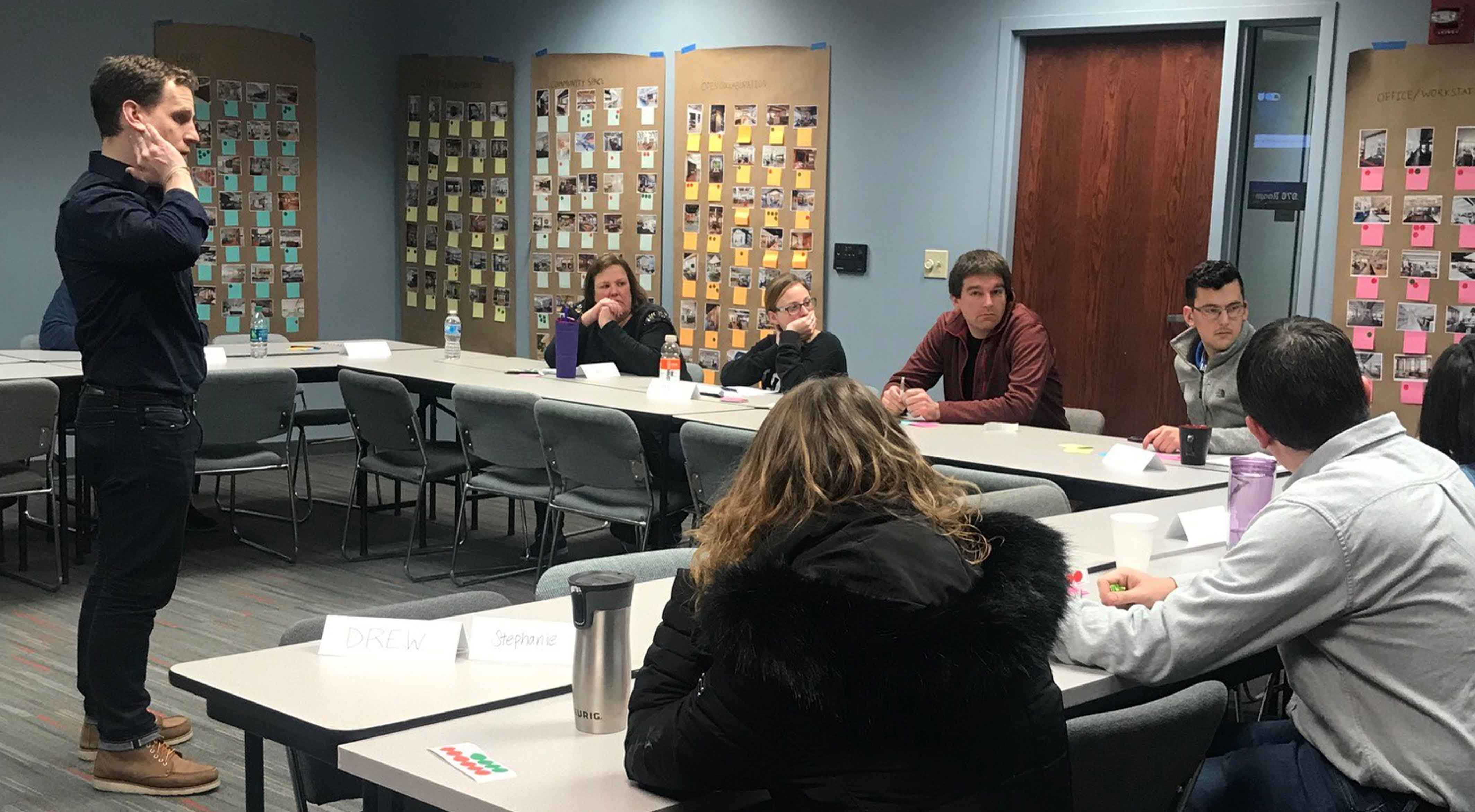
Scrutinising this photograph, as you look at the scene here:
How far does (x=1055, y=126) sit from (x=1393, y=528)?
14.9 feet

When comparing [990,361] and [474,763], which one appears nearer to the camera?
[474,763]

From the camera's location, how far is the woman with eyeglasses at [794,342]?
5.57m

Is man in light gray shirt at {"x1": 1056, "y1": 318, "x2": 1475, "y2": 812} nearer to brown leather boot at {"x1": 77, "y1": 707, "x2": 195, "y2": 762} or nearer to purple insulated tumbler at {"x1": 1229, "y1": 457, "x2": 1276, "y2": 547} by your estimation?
purple insulated tumbler at {"x1": 1229, "y1": 457, "x2": 1276, "y2": 547}

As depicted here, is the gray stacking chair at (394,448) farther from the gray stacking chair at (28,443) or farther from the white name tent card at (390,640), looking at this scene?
the white name tent card at (390,640)

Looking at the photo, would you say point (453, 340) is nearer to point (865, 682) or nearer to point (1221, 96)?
point (1221, 96)

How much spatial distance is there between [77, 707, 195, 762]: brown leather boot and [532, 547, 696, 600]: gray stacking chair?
141cm

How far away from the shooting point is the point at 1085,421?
17.1 ft

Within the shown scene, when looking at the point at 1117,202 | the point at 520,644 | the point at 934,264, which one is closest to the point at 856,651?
the point at 520,644

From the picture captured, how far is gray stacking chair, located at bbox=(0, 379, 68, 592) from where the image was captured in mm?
4844

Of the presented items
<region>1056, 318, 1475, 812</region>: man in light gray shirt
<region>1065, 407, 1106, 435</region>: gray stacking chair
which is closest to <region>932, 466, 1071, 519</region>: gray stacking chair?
<region>1056, 318, 1475, 812</region>: man in light gray shirt

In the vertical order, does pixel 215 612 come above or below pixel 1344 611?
below

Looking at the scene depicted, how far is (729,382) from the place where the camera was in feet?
19.6

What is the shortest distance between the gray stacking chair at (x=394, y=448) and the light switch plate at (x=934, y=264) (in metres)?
2.27

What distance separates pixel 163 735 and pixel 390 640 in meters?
1.68
